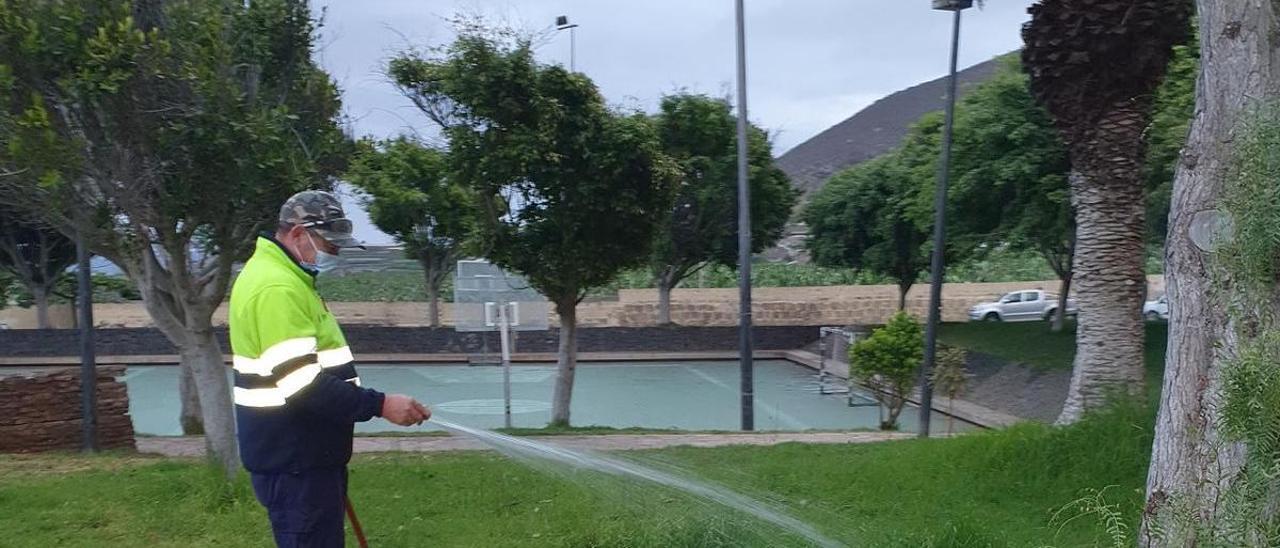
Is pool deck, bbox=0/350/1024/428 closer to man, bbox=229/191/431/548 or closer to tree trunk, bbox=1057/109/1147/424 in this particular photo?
tree trunk, bbox=1057/109/1147/424

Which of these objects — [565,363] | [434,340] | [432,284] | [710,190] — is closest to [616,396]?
[710,190]

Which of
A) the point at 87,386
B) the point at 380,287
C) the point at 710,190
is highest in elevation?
the point at 710,190

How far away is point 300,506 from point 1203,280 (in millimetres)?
3633

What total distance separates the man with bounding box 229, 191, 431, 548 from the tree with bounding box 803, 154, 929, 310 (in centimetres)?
2666

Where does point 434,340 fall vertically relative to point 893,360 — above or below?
below

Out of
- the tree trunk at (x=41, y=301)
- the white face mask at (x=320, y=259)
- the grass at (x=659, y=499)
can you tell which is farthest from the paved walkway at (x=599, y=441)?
the tree trunk at (x=41, y=301)

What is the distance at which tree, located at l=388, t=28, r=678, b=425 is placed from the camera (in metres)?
13.6

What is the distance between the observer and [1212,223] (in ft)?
14.2

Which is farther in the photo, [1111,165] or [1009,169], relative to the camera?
[1009,169]

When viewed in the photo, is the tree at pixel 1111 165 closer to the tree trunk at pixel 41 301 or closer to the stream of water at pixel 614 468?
the stream of water at pixel 614 468

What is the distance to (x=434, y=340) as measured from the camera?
31375 millimetres

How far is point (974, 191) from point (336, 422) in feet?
60.7

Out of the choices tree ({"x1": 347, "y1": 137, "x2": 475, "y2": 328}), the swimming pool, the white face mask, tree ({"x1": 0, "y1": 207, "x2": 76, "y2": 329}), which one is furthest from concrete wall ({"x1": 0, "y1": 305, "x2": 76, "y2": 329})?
the white face mask

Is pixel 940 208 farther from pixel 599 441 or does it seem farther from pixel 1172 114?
pixel 599 441
